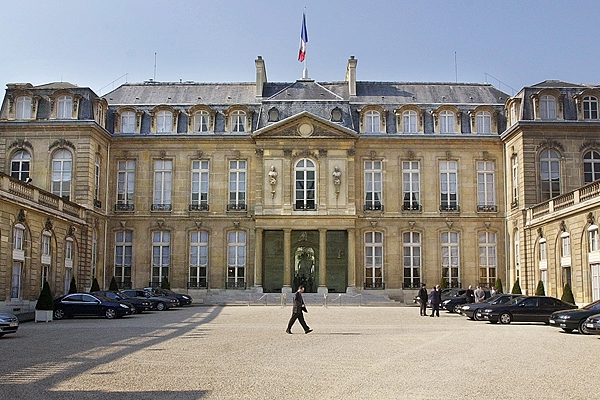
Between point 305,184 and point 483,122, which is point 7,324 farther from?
point 483,122

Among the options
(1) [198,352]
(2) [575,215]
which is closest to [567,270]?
(2) [575,215]

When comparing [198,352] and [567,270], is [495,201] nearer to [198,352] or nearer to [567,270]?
[567,270]

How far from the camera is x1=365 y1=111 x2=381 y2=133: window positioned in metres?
45.6

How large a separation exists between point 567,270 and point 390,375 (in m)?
24.8

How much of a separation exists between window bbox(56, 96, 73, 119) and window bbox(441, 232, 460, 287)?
22352 mm

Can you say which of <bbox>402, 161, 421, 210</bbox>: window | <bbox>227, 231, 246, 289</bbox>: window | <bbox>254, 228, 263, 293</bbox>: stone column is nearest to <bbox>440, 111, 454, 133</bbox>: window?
<bbox>402, 161, 421, 210</bbox>: window

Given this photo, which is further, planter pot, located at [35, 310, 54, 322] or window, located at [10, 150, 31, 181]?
window, located at [10, 150, 31, 181]

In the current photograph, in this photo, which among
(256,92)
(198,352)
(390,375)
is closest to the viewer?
(390,375)

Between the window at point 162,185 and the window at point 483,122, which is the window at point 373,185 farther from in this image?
the window at point 162,185

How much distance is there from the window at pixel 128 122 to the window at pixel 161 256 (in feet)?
21.1

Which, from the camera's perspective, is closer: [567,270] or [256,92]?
[567,270]

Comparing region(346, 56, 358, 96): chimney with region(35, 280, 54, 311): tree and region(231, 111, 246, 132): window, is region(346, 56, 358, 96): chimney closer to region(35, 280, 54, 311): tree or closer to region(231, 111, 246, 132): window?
region(231, 111, 246, 132): window

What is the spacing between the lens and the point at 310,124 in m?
44.4

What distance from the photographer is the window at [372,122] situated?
4559cm
